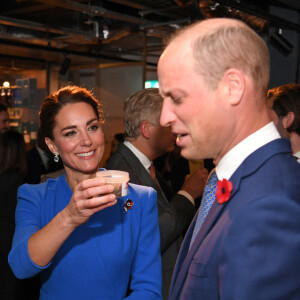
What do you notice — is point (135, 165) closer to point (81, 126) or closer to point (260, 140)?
point (81, 126)

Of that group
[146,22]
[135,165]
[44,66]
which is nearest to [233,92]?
[135,165]

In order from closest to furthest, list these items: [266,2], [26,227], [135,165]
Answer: [26,227], [135,165], [266,2]

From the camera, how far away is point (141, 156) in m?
2.43

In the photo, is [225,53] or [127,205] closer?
[225,53]

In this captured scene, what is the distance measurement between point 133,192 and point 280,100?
1570 millimetres

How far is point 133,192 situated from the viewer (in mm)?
1815

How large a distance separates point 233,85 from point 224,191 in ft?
0.95

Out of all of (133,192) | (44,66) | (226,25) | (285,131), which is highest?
(44,66)

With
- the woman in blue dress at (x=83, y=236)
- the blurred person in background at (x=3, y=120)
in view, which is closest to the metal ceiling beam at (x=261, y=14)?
the woman in blue dress at (x=83, y=236)

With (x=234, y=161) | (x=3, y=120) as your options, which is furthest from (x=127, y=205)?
(x=3, y=120)

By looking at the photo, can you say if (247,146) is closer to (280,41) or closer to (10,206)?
(10,206)

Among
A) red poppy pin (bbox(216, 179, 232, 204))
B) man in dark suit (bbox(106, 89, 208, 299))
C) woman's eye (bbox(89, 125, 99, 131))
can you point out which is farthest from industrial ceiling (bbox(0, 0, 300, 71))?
red poppy pin (bbox(216, 179, 232, 204))

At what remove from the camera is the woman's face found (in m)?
1.85

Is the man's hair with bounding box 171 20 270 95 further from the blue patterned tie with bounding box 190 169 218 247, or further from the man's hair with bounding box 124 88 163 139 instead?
the man's hair with bounding box 124 88 163 139
